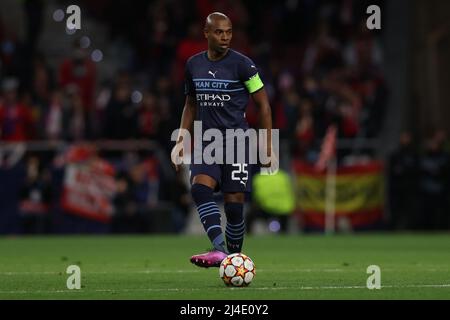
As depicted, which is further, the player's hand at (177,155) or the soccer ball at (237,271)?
the player's hand at (177,155)

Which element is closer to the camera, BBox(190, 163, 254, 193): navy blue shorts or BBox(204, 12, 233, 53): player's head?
BBox(204, 12, 233, 53): player's head

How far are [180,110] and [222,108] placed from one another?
41.4 ft

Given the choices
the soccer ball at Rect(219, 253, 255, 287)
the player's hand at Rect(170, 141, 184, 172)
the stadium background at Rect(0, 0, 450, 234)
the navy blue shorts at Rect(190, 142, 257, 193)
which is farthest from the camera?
the stadium background at Rect(0, 0, 450, 234)

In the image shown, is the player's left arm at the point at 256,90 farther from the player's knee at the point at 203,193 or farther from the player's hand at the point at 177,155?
the player's hand at the point at 177,155

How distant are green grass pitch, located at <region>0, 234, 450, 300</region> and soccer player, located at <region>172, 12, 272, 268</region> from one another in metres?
0.65

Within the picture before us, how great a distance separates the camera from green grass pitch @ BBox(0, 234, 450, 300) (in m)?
10.2

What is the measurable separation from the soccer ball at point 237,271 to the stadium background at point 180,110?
13.6m

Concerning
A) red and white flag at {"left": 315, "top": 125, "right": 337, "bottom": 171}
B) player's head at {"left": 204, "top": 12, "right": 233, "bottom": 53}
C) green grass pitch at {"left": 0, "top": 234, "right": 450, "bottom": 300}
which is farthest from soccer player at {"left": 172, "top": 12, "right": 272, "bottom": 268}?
red and white flag at {"left": 315, "top": 125, "right": 337, "bottom": 171}

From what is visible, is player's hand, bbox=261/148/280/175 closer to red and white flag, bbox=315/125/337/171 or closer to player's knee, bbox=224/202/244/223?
player's knee, bbox=224/202/244/223

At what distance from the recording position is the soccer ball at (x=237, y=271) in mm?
10766

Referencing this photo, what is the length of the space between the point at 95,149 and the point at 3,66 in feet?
9.58

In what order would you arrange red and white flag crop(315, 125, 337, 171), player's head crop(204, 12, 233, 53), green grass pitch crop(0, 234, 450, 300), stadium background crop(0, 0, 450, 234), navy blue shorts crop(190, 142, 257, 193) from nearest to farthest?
green grass pitch crop(0, 234, 450, 300) → player's head crop(204, 12, 233, 53) → navy blue shorts crop(190, 142, 257, 193) → stadium background crop(0, 0, 450, 234) → red and white flag crop(315, 125, 337, 171)

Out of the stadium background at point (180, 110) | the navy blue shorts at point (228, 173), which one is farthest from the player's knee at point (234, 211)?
the stadium background at point (180, 110)
